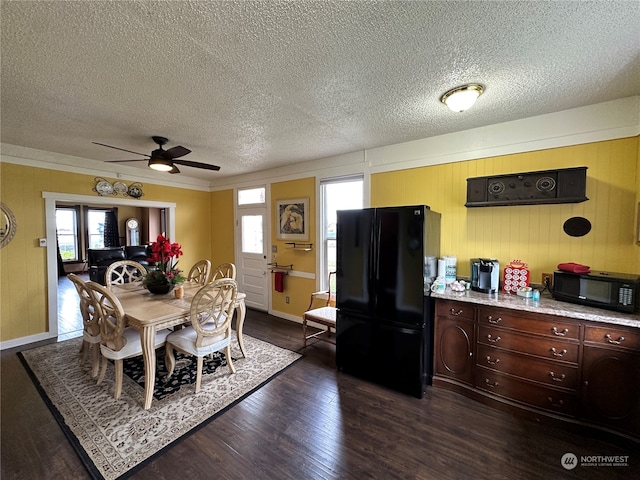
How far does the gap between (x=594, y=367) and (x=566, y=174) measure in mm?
1581

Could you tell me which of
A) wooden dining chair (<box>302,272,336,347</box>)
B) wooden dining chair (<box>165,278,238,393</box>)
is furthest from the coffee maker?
wooden dining chair (<box>165,278,238,393</box>)

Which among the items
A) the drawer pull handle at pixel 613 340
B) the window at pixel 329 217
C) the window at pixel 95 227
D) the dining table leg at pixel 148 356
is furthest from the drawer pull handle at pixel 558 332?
the window at pixel 95 227

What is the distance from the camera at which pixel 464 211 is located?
2867 millimetres

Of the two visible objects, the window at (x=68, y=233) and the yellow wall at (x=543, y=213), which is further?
the window at (x=68, y=233)

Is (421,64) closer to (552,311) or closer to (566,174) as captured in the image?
(566,174)

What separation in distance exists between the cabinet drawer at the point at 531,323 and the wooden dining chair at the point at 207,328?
7.64 feet

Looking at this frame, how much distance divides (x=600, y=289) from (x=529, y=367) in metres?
0.82

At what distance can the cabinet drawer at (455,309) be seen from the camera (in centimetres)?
234

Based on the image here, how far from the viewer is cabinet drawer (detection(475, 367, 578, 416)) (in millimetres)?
1972

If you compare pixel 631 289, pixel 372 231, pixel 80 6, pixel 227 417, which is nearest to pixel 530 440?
pixel 631 289

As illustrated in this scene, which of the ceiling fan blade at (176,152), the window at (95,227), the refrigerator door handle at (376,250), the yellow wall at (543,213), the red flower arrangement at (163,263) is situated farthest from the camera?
the window at (95,227)

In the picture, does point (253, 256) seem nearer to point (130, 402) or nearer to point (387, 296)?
point (130, 402)

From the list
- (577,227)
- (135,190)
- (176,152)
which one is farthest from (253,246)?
(577,227)

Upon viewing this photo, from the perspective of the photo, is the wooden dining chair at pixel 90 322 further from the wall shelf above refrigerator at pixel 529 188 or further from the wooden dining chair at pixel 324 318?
the wall shelf above refrigerator at pixel 529 188
